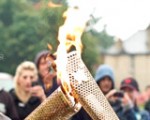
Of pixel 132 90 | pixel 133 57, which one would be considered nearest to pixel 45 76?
pixel 132 90

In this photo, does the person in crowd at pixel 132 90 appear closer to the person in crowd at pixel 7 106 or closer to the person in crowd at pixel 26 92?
the person in crowd at pixel 26 92

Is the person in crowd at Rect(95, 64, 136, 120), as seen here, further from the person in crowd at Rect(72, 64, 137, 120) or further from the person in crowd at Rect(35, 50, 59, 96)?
the person in crowd at Rect(35, 50, 59, 96)

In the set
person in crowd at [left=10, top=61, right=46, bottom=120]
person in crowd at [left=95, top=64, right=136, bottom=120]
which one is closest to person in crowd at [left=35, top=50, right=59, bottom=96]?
person in crowd at [left=10, top=61, right=46, bottom=120]

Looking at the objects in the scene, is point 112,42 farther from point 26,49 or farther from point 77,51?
point 77,51

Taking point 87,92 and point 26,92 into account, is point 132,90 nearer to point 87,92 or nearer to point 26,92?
point 26,92

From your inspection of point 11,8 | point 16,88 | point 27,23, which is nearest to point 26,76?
point 16,88

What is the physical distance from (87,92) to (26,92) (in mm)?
2316

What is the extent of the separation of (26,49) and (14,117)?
25605mm

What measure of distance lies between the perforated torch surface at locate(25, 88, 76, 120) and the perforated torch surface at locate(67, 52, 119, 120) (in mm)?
96

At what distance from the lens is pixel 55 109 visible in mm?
3283

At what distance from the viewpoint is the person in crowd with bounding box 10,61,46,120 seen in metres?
5.32

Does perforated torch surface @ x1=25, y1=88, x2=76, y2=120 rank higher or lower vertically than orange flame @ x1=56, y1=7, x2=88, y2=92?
lower

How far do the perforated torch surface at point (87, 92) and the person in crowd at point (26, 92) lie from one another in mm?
2080

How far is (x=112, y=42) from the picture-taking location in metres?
64.6
